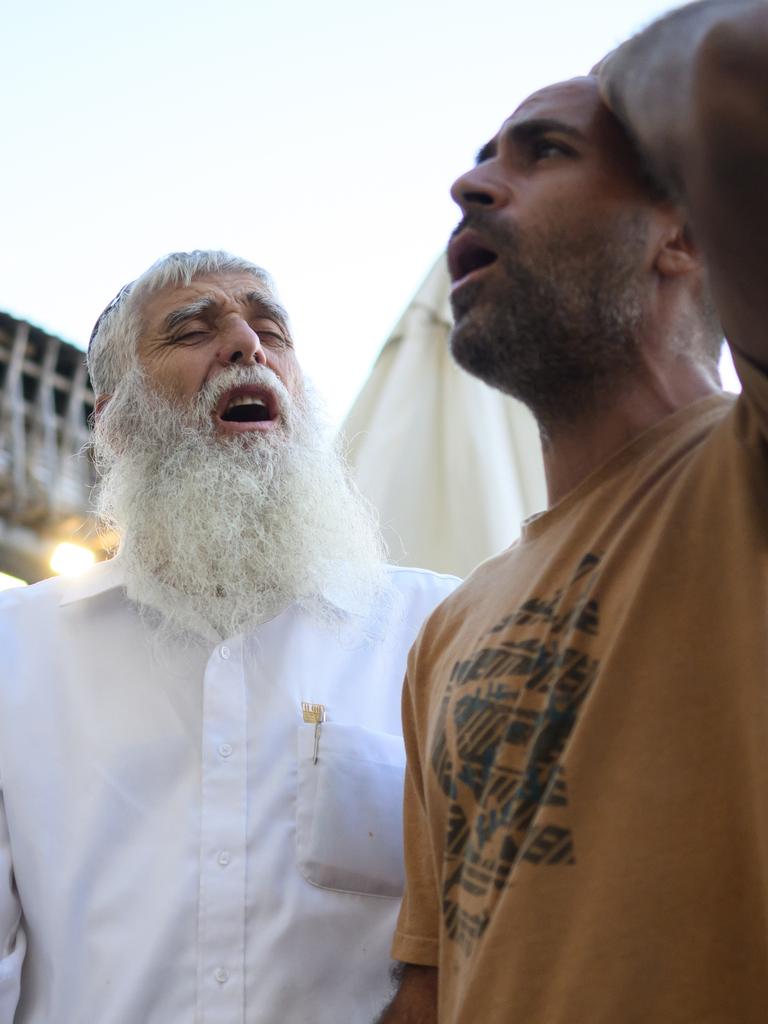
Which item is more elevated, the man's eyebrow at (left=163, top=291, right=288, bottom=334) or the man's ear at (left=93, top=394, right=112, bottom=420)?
the man's eyebrow at (left=163, top=291, right=288, bottom=334)

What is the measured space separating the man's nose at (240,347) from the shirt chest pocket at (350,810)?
0.96 metres

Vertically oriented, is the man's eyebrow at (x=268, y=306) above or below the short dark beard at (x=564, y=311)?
above

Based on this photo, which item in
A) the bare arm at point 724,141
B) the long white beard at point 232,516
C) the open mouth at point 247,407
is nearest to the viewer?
the bare arm at point 724,141

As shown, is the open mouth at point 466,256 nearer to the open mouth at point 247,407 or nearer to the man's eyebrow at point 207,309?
the open mouth at point 247,407

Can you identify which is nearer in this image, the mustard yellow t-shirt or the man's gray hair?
the mustard yellow t-shirt

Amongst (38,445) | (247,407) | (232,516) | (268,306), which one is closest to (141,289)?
(268,306)

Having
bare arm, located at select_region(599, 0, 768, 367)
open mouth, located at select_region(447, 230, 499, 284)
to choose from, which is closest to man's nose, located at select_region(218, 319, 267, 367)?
open mouth, located at select_region(447, 230, 499, 284)

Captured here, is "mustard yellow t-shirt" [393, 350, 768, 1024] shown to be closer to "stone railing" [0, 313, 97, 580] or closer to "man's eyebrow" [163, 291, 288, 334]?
"man's eyebrow" [163, 291, 288, 334]

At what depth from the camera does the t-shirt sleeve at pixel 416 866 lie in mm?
1662

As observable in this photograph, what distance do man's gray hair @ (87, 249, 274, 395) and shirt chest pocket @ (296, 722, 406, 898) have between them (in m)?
1.20

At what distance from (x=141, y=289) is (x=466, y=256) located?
59.0 inches

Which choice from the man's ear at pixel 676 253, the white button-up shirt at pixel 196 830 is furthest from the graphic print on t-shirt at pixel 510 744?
the white button-up shirt at pixel 196 830

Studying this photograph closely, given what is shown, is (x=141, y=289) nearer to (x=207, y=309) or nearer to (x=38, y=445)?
(x=207, y=309)

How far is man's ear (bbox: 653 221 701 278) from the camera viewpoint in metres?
1.54
